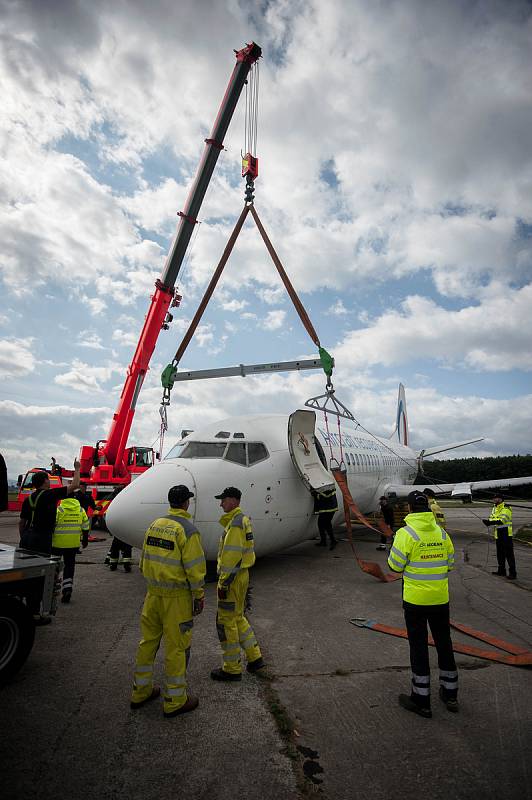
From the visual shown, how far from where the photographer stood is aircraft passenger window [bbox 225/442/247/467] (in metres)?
8.16

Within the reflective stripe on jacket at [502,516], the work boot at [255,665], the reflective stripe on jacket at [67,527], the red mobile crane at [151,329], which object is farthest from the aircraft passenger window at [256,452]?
the red mobile crane at [151,329]

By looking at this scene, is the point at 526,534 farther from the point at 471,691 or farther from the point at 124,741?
the point at 124,741

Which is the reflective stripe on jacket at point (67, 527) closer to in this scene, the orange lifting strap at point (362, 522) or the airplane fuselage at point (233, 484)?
the airplane fuselage at point (233, 484)

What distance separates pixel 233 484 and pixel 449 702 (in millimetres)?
4626

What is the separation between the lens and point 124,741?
3.33 meters

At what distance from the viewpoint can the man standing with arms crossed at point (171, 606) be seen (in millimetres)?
3846

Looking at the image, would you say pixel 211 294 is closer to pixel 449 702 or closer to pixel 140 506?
pixel 140 506

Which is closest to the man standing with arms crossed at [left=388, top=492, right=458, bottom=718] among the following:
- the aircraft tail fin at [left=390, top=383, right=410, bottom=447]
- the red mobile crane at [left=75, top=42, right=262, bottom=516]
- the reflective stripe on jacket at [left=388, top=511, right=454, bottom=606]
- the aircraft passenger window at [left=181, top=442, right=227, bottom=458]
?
the reflective stripe on jacket at [left=388, top=511, right=454, bottom=606]

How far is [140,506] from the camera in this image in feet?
22.3

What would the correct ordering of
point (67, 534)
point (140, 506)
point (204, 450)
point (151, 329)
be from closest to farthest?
point (140, 506) < point (67, 534) < point (204, 450) < point (151, 329)

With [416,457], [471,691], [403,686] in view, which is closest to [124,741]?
[403,686]

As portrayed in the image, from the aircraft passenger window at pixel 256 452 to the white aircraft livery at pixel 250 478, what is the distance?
21mm

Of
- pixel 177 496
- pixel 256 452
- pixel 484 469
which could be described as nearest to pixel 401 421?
pixel 484 469

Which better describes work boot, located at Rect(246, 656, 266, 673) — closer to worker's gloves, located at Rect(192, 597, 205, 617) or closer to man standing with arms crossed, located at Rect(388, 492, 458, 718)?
worker's gloves, located at Rect(192, 597, 205, 617)
